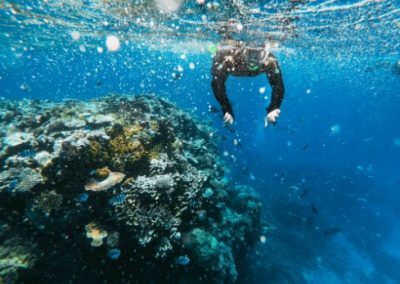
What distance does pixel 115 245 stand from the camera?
Result: 21.1 ft

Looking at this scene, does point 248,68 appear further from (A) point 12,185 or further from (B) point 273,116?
(A) point 12,185

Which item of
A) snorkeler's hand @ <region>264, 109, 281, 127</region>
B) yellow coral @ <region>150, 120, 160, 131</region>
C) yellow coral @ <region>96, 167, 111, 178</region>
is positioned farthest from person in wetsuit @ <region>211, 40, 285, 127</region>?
yellow coral @ <region>150, 120, 160, 131</region>

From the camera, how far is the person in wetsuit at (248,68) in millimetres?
5168

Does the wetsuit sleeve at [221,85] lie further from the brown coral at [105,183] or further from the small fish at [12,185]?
the small fish at [12,185]

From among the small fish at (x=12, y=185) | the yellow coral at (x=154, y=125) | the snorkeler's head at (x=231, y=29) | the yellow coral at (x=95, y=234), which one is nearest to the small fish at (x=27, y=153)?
the small fish at (x=12, y=185)

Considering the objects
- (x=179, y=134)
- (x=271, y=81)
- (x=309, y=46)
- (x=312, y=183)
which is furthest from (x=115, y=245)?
(x=312, y=183)

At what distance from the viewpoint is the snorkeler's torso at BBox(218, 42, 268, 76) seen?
5.51 metres

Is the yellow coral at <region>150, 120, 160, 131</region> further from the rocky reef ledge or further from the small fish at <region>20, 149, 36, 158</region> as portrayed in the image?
the small fish at <region>20, 149, 36, 158</region>

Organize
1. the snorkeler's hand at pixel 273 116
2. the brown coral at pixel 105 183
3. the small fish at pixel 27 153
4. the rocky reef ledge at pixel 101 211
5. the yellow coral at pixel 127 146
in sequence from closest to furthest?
the snorkeler's hand at pixel 273 116 < the rocky reef ledge at pixel 101 211 < the brown coral at pixel 105 183 < the small fish at pixel 27 153 < the yellow coral at pixel 127 146

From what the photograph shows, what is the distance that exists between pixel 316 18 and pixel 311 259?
1635 cm

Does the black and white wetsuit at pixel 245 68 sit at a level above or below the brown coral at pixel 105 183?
above

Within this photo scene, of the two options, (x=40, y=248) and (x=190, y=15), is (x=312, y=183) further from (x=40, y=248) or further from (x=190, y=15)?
(x=40, y=248)

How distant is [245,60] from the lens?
19.4 ft

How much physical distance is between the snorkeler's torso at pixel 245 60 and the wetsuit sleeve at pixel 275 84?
18 cm
